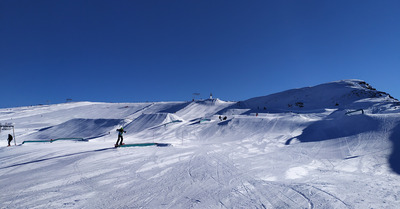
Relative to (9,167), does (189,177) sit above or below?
below

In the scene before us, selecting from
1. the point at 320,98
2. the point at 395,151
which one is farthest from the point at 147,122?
the point at 320,98

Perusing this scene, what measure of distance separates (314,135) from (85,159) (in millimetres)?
14797

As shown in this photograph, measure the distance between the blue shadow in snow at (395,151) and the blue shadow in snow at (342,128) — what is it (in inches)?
49.4

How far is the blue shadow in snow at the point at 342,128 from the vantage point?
12.7 meters

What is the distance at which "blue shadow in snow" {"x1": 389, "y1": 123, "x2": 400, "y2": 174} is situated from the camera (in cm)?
727

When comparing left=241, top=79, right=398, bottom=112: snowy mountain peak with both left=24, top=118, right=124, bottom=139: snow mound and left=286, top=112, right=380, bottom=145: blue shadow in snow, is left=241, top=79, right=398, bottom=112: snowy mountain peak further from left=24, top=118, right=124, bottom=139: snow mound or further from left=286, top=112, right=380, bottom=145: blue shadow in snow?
left=24, top=118, right=124, bottom=139: snow mound

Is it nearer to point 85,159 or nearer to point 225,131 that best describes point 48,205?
point 85,159

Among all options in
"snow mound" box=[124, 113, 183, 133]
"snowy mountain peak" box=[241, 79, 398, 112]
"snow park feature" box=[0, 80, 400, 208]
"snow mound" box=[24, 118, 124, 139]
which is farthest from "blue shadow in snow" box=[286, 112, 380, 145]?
"snow mound" box=[24, 118, 124, 139]

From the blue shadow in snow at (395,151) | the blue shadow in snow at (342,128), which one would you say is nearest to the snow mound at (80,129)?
the blue shadow in snow at (342,128)

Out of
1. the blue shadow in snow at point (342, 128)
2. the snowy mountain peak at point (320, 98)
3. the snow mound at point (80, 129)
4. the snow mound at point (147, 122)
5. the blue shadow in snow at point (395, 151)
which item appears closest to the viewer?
the blue shadow in snow at point (395, 151)

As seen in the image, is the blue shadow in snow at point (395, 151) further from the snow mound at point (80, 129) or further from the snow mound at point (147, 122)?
the snow mound at point (80, 129)

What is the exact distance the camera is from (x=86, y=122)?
36500 millimetres

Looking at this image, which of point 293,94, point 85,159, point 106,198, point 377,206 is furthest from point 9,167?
point 293,94

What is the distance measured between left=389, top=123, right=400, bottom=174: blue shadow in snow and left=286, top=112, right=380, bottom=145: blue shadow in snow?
4.11 ft
